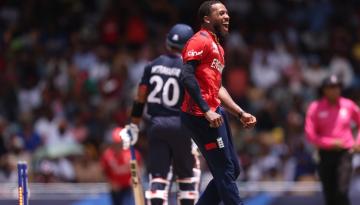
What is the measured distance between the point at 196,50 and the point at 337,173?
14.4 feet

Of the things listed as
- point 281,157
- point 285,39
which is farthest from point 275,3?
point 281,157

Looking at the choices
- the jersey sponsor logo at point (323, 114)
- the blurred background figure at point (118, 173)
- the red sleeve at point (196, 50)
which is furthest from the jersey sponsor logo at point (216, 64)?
the blurred background figure at point (118, 173)

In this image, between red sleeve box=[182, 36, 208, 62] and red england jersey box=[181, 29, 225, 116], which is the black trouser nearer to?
red england jersey box=[181, 29, 225, 116]

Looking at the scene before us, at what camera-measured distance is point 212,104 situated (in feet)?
32.3

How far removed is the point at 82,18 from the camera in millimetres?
20641

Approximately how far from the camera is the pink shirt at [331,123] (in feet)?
44.4

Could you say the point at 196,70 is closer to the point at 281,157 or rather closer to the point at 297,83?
the point at 281,157

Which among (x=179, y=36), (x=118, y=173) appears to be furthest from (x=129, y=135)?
(x=118, y=173)

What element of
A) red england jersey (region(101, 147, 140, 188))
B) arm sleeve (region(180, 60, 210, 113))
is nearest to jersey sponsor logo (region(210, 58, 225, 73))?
arm sleeve (region(180, 60, 210, 113))

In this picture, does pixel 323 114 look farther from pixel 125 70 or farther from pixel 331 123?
pixel 125 70

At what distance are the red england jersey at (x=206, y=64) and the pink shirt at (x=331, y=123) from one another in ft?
13.0

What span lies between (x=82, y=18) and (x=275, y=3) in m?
3.66

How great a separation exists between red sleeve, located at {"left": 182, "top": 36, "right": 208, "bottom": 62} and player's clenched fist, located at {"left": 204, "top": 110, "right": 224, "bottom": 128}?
0.54 meters

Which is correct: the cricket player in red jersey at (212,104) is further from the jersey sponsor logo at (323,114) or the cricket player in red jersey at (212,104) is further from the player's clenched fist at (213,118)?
the jersey sponsor logo at (323,114)
